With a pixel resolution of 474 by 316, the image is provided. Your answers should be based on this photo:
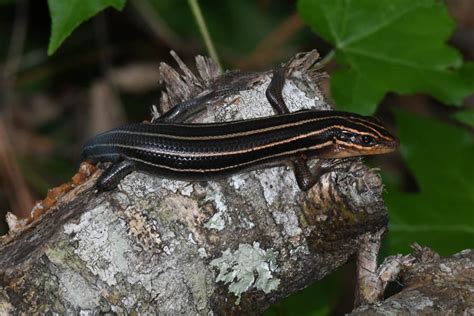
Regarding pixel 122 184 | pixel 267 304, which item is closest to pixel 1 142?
pixel 122 184

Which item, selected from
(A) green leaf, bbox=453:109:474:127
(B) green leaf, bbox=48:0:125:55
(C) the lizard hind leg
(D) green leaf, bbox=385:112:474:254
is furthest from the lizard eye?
(B) green leaf, bbox=48:0:125:55

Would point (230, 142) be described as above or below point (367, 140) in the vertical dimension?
above

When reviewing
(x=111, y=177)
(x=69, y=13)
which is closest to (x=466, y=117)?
(x=111, y=177)

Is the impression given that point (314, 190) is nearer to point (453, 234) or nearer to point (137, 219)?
point (137, 219)

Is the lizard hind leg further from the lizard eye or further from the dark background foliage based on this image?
the dark background foliage

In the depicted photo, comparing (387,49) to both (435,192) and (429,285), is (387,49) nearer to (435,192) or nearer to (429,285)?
(435,192)

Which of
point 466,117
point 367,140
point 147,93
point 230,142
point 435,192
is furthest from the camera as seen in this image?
point 147,93
